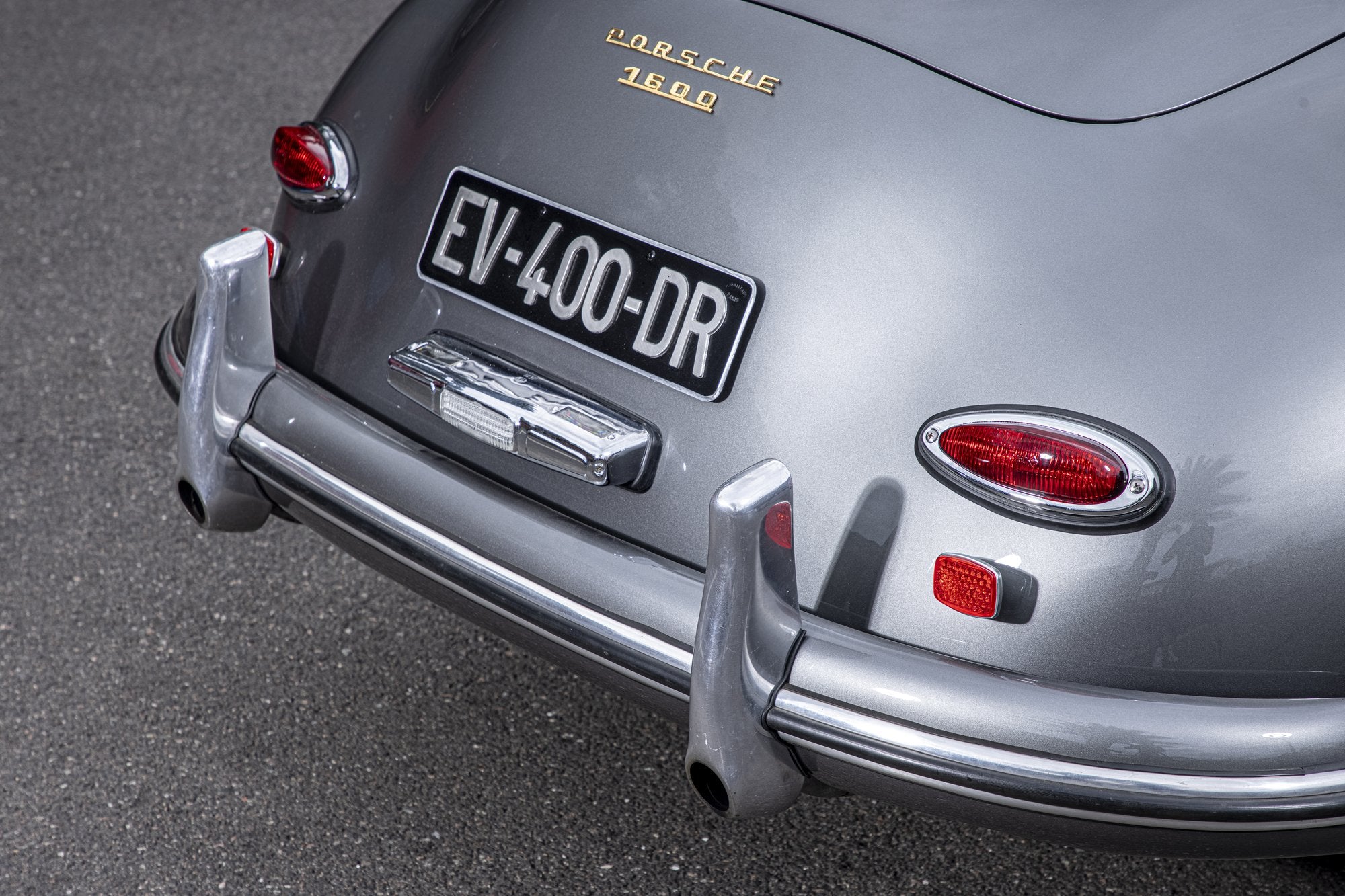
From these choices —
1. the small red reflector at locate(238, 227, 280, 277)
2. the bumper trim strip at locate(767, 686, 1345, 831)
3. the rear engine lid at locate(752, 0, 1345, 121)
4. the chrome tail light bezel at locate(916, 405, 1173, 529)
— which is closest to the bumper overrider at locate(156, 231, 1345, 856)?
the bumper trim strip at locate(767, 686, 1345, 831)

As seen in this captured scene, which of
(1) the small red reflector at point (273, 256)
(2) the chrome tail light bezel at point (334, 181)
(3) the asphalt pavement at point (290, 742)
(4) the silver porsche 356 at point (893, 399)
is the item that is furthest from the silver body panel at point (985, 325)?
(3) the asphalt pavement at point (290, 742)

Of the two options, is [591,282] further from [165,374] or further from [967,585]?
[165,374]

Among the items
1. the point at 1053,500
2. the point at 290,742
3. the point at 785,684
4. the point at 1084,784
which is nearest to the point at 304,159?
the point at 290,742

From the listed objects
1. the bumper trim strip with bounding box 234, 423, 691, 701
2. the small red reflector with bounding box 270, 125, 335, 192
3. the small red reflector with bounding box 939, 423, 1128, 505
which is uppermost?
the small red reflector with bounding box 939, 423, 1128, 505

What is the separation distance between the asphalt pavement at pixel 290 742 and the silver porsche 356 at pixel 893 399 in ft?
1.86

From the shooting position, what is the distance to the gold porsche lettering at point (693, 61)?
6.18ft

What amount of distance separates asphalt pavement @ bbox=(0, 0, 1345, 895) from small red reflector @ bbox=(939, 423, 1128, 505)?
0.90m

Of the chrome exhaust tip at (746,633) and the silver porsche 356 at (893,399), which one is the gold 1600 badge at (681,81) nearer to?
the silver porsche 356 at (893,399)

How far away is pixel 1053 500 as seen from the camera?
1.65 metres

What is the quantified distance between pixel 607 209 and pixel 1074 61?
646mm

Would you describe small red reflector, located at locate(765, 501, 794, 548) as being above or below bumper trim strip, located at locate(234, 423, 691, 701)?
above

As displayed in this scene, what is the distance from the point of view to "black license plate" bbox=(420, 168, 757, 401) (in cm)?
184

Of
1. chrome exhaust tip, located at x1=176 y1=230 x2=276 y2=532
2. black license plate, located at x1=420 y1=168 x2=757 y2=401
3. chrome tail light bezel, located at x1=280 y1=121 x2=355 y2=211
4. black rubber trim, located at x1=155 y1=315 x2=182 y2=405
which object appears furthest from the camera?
black rubber trim, located at x1=155 y1=315 x2=182 y2=405

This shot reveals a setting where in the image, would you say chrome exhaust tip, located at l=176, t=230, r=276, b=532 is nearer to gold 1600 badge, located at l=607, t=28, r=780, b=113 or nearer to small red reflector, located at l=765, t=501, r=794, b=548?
gold 1600 badge, located at l=607, t=28, r=780, b=113
